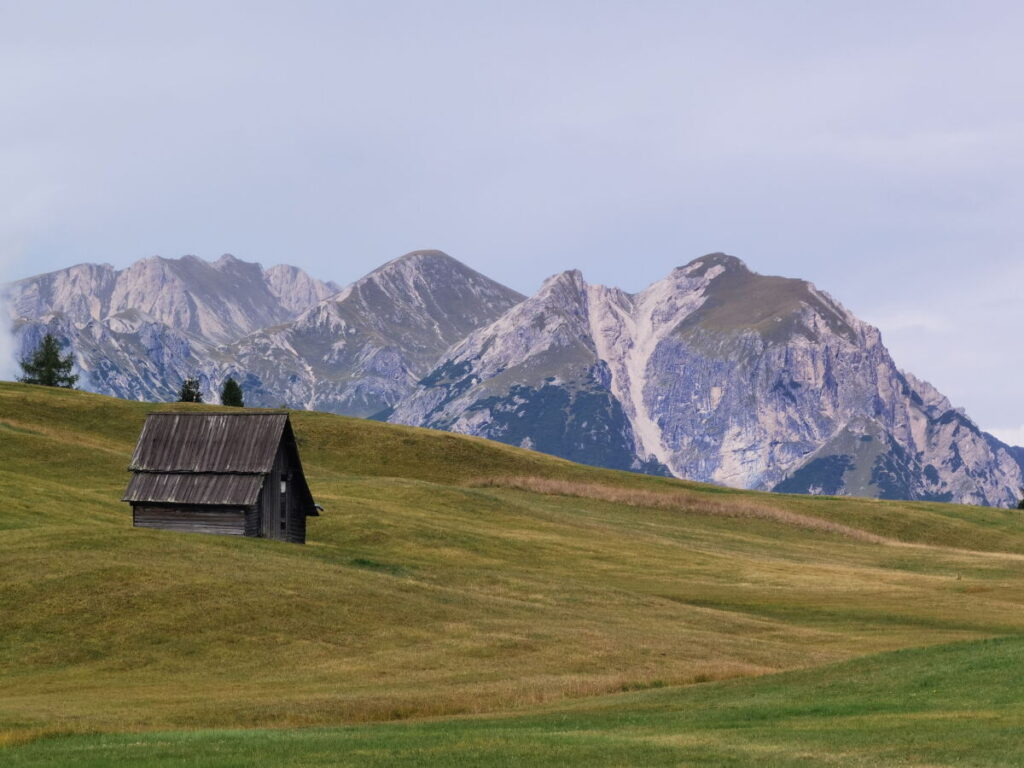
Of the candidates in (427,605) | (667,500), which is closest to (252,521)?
(427,605)

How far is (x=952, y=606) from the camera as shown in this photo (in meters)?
73.2

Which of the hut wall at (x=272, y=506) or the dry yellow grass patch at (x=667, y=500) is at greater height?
the dry yellow grass patch at (x=667, y=500)

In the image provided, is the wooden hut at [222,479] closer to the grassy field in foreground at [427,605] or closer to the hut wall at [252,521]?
the hut wall at [252,521]

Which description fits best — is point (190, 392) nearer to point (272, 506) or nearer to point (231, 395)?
point (231, 395)

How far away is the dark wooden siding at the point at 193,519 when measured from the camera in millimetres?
80812

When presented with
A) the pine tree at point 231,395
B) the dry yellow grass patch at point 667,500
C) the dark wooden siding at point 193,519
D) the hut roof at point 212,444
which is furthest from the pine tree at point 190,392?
the dark wooden siding at point 193,519

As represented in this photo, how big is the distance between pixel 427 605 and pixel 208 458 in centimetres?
2747

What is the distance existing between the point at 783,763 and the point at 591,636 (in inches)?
1248

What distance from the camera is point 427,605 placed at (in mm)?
60719

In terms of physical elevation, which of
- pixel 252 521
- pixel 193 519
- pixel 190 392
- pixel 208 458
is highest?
pixel 190 392

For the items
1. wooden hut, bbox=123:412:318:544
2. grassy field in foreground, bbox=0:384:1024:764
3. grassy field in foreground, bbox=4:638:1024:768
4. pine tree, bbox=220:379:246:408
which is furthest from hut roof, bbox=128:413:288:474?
pine tree, bbox=220:379:246:408

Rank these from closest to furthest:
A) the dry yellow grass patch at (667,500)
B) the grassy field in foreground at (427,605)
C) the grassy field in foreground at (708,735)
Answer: the grassy field in foreground at (708,735) → the grassy field in foreground at (427,605) → the dry yellow grass patch at (667,500)

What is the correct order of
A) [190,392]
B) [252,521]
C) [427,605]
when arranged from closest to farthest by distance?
1. [427,605]
2. [252,521]
3. [190,392]

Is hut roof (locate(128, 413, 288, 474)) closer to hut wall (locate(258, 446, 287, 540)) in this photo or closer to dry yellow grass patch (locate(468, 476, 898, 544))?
hut wall (locate(258, 446, 287, 540))
